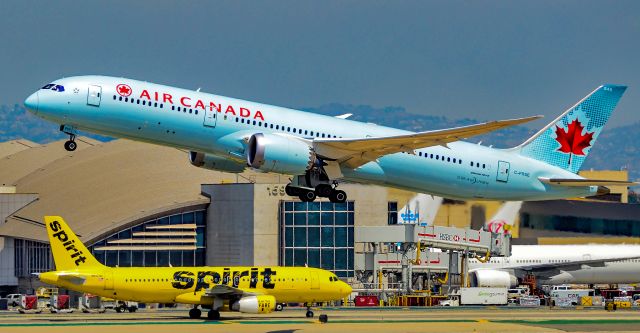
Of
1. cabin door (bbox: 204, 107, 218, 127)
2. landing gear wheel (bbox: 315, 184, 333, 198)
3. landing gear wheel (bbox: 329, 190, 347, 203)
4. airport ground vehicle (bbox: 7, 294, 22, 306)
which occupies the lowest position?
airport ground vehicle (bbox: 7, 294, 22, 306)

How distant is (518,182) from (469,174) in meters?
4.01

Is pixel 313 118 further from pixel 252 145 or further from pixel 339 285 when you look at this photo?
pixel 339 285

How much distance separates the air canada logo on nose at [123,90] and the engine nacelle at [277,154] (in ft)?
23.8

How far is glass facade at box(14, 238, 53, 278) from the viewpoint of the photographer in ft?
476

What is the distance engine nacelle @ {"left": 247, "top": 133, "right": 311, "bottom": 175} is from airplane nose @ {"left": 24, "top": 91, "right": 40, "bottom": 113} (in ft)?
39.1

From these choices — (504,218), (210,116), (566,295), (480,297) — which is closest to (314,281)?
(210,116)

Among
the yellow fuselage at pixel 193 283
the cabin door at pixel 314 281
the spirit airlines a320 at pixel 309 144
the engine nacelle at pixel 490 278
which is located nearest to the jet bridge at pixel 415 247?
the engine nacelle at pixel 490 278

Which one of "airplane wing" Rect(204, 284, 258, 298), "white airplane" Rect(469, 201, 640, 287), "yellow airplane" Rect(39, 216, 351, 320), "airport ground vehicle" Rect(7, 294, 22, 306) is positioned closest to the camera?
"airplane wing" Rect(204, 284, 258, 298)

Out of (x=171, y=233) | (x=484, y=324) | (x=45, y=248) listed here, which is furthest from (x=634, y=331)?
(x=45, y=248)

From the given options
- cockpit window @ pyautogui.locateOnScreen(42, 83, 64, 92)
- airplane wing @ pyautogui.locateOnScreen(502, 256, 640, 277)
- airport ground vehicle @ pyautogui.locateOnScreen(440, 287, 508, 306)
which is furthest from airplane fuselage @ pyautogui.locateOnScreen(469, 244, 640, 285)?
cockpit window @ pyautogui.locateOnScreen(42, 83, 64, 92)

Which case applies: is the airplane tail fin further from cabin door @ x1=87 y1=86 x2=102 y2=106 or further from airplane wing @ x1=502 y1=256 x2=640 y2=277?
airplane wing @ x1=502 y1=256 x2=640 y2=277

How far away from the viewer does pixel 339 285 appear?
9062cm

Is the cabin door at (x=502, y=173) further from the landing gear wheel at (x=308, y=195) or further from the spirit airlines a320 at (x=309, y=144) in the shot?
the landing gear wheel at (x=308, y=195)

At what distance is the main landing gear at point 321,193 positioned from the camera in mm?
73125
